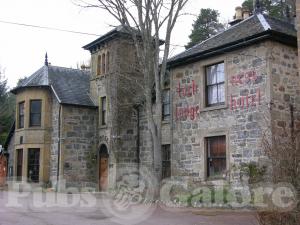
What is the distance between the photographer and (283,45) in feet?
58.2

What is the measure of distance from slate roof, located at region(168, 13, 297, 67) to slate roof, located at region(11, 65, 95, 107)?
8.61 metres

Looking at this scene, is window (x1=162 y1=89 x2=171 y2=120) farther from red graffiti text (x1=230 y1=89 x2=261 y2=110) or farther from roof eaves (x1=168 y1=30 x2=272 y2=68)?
red graffiti text (x1=230 y1=89 x2=261 y2=110)

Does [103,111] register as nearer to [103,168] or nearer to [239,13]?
[103,168]

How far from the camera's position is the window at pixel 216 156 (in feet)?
60.9

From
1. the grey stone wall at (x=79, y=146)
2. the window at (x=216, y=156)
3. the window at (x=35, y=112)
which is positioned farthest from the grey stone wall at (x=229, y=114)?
the window at (x=35, y=112)

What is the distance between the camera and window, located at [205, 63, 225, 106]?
18984 millimetres

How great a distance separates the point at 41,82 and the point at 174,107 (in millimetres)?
10892

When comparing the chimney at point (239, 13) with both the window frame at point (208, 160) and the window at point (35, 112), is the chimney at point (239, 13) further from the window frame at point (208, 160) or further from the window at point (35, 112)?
the window at point (35, 112)

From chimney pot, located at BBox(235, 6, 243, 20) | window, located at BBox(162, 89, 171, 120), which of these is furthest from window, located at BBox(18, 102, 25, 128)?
chimney pot, located at BBox(235, 6, 243, 20)

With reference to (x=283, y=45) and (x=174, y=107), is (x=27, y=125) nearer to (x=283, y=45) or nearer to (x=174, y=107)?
(x=174, y=107)

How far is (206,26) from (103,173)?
22.8 metres

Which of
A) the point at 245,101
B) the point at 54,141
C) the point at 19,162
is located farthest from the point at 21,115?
the point at 245,101

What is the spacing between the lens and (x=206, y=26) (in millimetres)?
44625

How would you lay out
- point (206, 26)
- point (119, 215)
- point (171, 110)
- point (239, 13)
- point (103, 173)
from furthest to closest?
1. point (206, 26)
2. point (103, 173)
3. point (239, 13)
4. point (171, 110)
5. point (119, 215)
